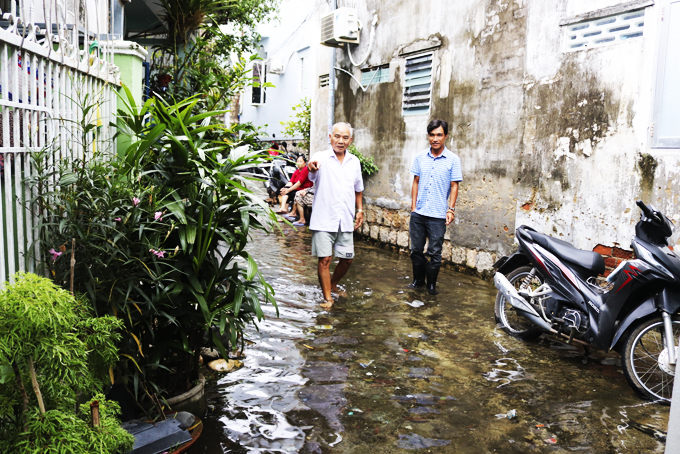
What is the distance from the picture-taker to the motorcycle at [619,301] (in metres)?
3.83

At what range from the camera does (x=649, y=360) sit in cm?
404

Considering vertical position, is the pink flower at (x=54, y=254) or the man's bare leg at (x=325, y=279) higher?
the pink flower at (x=54, y=254)

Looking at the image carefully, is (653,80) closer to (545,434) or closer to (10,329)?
(545,434)

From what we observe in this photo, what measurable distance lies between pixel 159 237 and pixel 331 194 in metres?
3.12

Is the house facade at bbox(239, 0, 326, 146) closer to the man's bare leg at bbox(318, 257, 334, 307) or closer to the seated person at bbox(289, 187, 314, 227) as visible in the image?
the seated person at bbox(289, 187, 314, 227)

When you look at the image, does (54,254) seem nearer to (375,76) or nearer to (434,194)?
(434,194)

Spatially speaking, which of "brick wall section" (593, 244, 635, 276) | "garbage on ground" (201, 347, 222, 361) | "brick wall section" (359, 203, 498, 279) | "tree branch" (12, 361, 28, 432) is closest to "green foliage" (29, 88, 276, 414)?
"tree branch" (12, 361, 28, 432)

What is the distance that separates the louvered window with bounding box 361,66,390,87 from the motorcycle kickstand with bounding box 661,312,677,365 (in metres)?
6.70

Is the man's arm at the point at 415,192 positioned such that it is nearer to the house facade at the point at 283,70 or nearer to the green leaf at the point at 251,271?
the green leaf at the point at 251,271

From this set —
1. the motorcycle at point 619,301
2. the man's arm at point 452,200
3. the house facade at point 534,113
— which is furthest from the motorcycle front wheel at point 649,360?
the man's arm at point 452,200

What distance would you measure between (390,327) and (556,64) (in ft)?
11.3

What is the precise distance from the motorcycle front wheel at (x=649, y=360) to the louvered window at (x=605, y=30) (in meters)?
2.94

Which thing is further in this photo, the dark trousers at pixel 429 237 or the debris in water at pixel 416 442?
the dark trousers at pixel 429 237

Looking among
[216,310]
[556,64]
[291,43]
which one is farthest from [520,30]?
[291,43]
